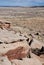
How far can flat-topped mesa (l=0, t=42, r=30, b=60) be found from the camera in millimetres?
15578

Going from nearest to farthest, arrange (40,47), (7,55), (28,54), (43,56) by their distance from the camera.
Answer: (7,55)
(28,54)
(43,56)
(40,47)

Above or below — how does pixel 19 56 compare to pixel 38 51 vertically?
above

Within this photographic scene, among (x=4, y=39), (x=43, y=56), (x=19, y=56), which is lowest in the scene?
(x=43, y=56)

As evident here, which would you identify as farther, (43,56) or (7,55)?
(43,56)

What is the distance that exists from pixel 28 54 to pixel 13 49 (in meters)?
2.66

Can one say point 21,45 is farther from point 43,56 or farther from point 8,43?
point 43,56

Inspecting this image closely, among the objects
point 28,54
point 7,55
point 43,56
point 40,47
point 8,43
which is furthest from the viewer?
point 40,47

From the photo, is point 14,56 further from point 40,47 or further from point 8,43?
point 40,47

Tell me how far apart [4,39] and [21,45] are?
1392 mm

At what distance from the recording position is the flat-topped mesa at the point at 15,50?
15578mm

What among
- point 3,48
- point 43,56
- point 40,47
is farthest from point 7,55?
point 40,47

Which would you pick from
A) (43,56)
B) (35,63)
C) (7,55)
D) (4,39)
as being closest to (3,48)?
(7,55)

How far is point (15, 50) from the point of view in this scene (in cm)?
1622

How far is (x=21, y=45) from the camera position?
1719cm
